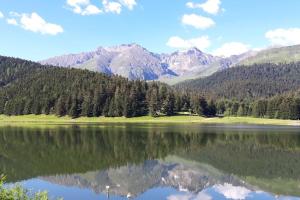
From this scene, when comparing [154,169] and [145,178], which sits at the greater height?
[154,169]

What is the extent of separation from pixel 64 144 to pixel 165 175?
120 ft

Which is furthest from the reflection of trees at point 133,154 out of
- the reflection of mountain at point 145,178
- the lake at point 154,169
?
the reflection of mountain at point 145,178

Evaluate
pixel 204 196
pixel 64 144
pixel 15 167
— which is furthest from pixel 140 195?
pixel 64 144

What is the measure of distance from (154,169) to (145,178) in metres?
7.03

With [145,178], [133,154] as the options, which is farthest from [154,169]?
[133,154]

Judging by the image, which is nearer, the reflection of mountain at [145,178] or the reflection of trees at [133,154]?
the reflection of mountain at [145,178]

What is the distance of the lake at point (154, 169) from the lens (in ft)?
145

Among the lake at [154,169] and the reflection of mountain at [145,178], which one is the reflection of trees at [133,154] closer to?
the lake at [154,169]

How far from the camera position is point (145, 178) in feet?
170

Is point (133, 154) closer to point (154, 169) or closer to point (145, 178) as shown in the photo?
point (154, 169)

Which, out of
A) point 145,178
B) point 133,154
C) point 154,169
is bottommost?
point 145,178

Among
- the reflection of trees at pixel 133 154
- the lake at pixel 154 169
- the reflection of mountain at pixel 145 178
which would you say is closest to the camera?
the lake at pixel 154 169

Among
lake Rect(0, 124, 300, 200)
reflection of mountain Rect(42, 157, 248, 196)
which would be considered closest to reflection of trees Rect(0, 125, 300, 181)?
lake Rect(0, 124, 300, 200)

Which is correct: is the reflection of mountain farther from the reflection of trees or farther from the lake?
the reflection of trees
